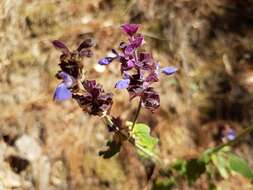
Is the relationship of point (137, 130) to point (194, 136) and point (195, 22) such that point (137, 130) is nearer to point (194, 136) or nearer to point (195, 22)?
→ point (194, 136)

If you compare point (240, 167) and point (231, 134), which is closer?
point (240, 167)

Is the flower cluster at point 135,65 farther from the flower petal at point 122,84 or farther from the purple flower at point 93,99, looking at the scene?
the purple flower at point 93,99

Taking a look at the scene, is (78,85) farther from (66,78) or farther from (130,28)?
(130,28)

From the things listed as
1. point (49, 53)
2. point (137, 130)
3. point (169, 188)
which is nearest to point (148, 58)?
point (137, 130)

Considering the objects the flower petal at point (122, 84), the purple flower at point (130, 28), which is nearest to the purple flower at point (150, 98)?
the flower petal at point (122, 84)

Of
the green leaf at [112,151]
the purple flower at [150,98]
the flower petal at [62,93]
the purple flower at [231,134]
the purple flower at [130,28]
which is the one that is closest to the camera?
the flower petal at [62,93]

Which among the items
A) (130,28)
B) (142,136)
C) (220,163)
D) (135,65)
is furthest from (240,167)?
(130,28)

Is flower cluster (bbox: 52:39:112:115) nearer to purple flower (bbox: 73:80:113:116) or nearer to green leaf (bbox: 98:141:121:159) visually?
purple flower (bbox: 73:80:113:116)

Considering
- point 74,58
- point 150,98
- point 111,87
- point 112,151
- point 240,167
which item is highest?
point 74,58
